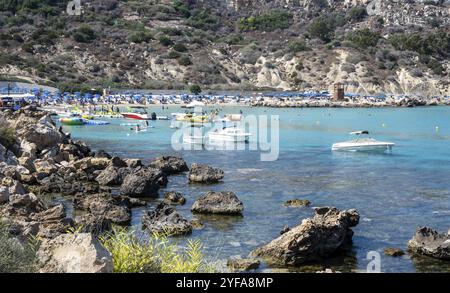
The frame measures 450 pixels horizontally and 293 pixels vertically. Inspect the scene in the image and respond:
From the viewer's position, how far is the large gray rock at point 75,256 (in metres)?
8.45

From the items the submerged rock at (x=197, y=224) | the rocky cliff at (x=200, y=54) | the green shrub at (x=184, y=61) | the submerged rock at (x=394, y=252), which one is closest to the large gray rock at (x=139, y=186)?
the submerged rock at (x=197, y=224)

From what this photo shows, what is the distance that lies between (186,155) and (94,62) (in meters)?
87.8

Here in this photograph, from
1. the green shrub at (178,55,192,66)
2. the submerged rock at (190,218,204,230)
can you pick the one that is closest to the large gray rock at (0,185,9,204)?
the submerged rock at (190,218,204,230)

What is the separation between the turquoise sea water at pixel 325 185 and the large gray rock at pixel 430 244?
0.35 metres

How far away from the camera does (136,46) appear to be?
137625 millimetres

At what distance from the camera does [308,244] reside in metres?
17.7

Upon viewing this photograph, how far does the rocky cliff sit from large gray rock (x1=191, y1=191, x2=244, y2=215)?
8609 cm

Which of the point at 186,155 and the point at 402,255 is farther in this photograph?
the point at 186,155

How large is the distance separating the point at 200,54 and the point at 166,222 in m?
120

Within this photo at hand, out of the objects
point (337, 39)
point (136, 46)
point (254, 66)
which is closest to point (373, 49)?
point (337, 39)

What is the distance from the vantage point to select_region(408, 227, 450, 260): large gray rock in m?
18.2

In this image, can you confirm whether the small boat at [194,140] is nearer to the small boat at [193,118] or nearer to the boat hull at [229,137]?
the boat hull at [229,137]

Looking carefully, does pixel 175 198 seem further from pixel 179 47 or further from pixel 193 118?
pixel 179 47
